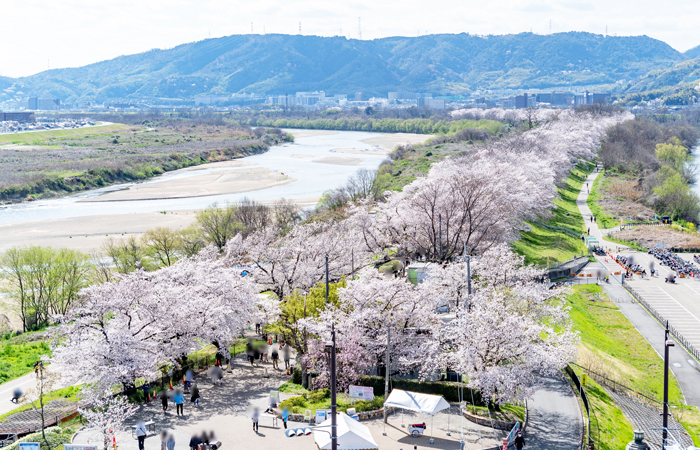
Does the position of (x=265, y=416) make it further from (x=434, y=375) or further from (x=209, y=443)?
(x=434, y=375)

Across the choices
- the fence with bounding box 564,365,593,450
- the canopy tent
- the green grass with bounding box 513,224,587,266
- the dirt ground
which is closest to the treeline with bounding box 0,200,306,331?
the canopy tent

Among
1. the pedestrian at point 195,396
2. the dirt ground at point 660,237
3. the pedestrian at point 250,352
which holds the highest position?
the pedestrian at point 195,396

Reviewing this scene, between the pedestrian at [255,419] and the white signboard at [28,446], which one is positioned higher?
the white signboard at [28,446]

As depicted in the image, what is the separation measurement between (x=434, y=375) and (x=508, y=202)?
25.1 m

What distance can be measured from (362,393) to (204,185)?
274 feet

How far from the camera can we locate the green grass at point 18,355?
3088 cm

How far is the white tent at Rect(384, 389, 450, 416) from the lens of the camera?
21.8m

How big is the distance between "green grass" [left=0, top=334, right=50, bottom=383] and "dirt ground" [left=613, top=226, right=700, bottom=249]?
183ft

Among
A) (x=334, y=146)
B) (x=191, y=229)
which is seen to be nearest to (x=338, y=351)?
(x=191, y=229)

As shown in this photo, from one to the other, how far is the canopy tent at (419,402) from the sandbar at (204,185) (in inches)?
2928

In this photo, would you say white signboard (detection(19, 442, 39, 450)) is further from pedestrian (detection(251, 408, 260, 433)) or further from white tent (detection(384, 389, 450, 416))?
A: white tent (detection(384, 389, 450, 416))

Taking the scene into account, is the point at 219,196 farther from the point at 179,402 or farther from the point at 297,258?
the point at 179,402

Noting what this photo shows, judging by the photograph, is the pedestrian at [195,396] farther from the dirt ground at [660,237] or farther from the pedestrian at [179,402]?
the dirt ground at [660,237]

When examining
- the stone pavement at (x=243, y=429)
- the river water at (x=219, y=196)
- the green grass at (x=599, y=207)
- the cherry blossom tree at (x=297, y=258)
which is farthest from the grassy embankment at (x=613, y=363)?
the river water at (x=219, y=196)
